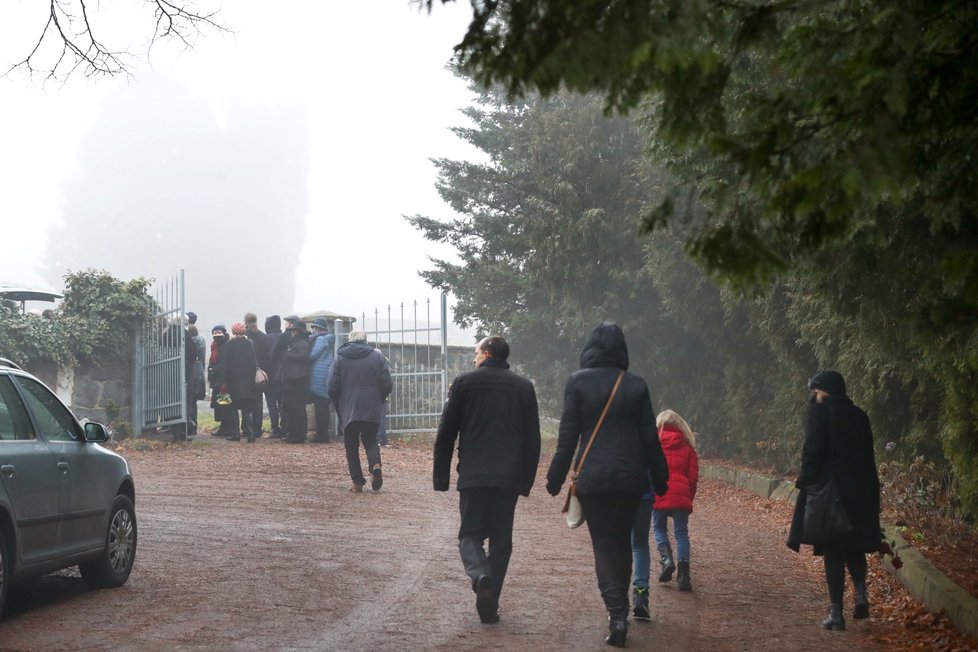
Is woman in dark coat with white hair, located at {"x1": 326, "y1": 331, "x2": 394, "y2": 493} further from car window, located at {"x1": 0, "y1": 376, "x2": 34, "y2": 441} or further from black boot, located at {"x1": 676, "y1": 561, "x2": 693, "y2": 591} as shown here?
car window, located at {"x1": 0, "y1": 376, "x2": 34, "y2": 441}

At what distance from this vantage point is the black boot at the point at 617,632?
6766 millimetres

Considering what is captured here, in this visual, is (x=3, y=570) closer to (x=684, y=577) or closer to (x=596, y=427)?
(x=596, y=427)

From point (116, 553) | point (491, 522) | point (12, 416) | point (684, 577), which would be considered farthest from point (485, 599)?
point (12, 416)

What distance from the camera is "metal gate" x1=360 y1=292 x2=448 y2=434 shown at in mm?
20922

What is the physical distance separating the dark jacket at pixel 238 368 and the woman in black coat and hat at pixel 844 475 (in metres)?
12.9

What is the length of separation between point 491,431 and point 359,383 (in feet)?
20.6

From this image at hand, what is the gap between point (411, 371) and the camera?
21422 mm

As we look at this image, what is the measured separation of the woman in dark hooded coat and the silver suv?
9.91 ft

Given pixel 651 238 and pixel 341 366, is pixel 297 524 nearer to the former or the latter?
pixel 341 366

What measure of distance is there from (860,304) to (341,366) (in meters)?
6.46

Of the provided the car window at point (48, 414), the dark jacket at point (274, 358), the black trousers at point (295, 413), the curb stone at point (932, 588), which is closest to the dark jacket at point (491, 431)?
the car window at point (48, 414)

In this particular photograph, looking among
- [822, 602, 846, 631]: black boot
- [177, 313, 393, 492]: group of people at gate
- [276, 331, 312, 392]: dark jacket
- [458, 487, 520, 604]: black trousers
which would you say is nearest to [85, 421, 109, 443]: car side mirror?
[458, 487, 520, 604]: black trousers

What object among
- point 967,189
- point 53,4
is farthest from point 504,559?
point 53,4

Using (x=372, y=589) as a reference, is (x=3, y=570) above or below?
above
